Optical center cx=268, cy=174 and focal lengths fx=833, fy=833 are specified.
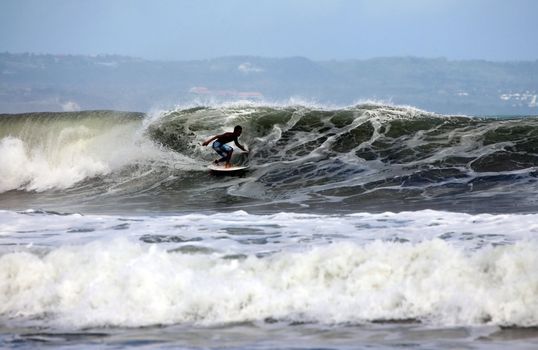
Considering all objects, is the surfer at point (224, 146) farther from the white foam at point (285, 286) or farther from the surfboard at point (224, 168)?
the white foam at point (285, 286)

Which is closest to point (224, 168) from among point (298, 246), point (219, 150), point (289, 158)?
point (219, 150)

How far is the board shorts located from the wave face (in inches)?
27.6

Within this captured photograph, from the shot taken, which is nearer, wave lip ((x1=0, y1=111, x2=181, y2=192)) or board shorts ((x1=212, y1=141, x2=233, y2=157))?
board shorts ((x1=212, y1=141, x2=233, y2=157))

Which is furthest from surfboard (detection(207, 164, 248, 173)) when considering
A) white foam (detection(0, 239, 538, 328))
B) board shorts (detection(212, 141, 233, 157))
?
white foam (detection(0, 239, 538, 328))

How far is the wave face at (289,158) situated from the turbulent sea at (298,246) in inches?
3.3

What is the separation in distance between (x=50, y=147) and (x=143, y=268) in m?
Result: 18.1

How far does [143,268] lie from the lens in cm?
873

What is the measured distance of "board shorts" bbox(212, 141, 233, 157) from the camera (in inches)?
782

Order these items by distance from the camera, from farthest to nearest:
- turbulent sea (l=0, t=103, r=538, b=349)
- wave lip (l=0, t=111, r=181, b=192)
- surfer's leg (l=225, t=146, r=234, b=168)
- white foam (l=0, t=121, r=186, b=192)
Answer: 1. wave lip (l=0, t=111, r=181, b=192)
2. white foam (l=0, t=121, r=186, b=192)
3. surfer's leg (l=225, t=146, r=234, b=168)
4. turbulent sea (l=0, t=103, r=538, b=349)

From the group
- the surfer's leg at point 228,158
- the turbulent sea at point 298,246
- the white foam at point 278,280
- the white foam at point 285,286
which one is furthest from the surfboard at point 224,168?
the white foam at point 285,286

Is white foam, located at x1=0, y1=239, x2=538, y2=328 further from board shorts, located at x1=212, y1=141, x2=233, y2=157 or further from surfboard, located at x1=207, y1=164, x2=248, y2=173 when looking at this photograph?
board shorts, located at x1=212, y1=141, x2=233, y2=157

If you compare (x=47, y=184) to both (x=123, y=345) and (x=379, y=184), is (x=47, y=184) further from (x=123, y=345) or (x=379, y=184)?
(x=123, y=345)

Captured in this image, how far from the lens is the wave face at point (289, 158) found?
16.3 meters

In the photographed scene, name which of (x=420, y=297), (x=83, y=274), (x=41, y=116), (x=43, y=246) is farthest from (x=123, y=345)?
(x=41, y=116)
